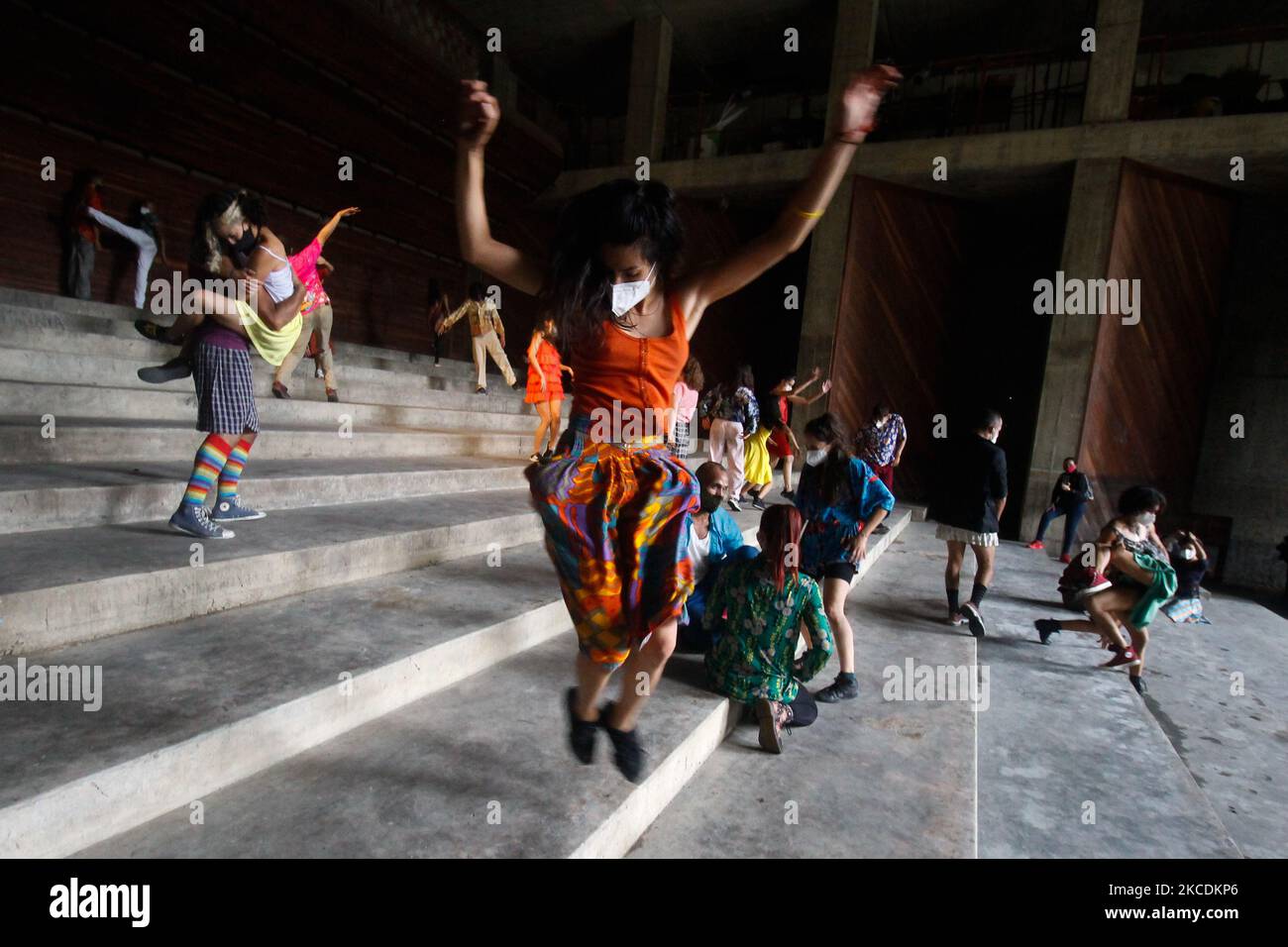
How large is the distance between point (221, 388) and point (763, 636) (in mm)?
2585

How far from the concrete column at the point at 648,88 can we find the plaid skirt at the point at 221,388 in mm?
10076

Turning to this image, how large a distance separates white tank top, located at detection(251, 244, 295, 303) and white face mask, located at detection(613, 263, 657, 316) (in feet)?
7.12

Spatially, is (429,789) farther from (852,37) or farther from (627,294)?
(852,37)

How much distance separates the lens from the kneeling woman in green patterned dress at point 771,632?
9.22 feet

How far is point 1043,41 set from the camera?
38.0 feet

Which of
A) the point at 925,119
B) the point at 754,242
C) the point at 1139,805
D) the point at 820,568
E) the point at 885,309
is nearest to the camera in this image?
the point at 754,242

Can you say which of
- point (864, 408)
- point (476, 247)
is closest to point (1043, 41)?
point (864, 408)

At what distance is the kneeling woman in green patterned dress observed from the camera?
9.22ft

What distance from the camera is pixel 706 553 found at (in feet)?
11.2

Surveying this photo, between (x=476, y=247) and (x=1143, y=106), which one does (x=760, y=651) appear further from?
(x=1143, y=106)

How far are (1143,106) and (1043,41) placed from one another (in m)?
2.81

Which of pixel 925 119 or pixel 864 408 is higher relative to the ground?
pixel 925 119

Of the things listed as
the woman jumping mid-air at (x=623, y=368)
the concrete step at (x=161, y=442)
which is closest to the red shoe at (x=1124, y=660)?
the woman jumping mid-air at (x=623, y=368)

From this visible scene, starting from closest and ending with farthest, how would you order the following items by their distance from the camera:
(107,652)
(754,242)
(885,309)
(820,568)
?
(754,242)
(107,652)
(820,568)
(885,309)
